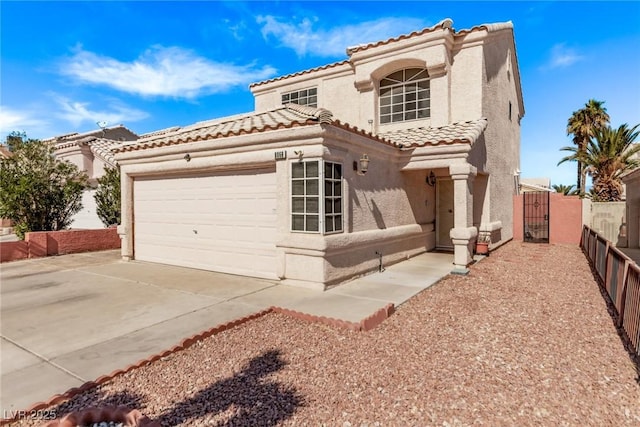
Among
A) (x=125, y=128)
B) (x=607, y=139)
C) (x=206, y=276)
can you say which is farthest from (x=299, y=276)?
Answer: (x=125, y=128)

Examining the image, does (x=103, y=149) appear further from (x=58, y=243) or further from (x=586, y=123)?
(x=586, y=123)

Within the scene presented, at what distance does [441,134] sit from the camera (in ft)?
37.0

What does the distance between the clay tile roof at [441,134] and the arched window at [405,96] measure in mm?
786

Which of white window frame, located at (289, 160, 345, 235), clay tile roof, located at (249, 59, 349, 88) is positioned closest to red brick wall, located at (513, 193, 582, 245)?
clay tile roof, located at (249, 59, 349, 88)

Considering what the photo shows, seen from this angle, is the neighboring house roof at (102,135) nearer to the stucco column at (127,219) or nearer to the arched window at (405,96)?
the stucco column at (127,219)

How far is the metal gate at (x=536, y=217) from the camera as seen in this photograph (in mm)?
16719

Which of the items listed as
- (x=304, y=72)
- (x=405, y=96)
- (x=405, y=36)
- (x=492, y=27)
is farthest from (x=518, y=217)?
(x=304, y=72)

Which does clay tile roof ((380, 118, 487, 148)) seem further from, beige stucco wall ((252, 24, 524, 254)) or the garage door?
the garage door

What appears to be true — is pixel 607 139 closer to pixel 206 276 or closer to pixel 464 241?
pixel 464 241

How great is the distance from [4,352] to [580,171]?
127ft

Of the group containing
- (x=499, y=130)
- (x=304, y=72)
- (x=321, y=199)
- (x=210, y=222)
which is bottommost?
(x=210, y=222)

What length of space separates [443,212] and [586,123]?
82.8 ft

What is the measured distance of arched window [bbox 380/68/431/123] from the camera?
13.3m

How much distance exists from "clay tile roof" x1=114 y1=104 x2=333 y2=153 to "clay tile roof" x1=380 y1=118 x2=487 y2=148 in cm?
326
